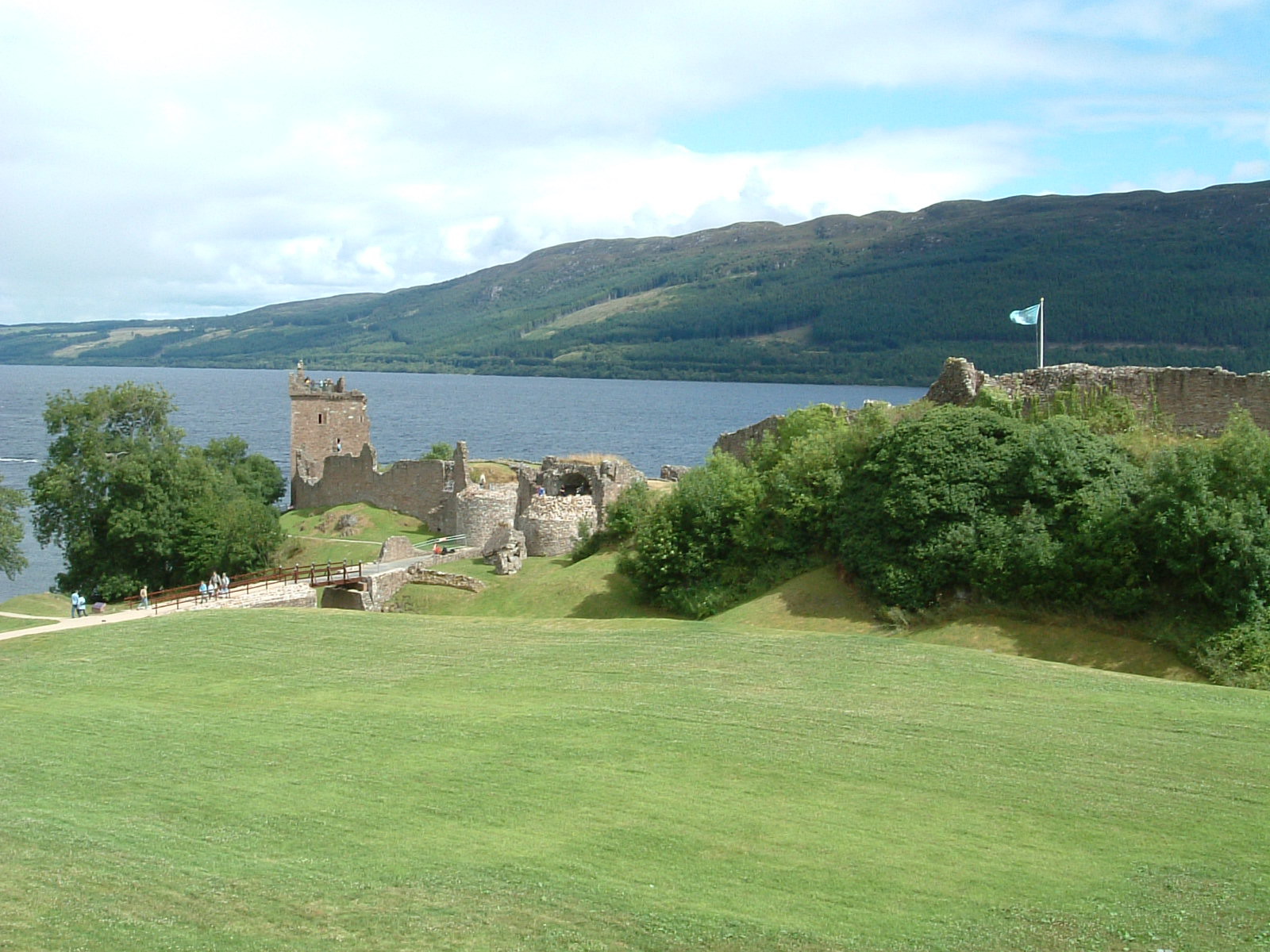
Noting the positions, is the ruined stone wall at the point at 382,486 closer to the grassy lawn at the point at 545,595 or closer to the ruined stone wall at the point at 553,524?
the ruined stone wall at the point at 553,524

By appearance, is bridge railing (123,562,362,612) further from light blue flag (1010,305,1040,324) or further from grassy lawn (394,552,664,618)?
light blue flag (1010,305,1040,324)

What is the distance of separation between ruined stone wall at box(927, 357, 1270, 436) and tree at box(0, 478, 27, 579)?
34.5 m

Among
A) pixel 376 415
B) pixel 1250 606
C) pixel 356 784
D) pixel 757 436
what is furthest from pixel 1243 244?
pixel 356 784

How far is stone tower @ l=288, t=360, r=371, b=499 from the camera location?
67562mm

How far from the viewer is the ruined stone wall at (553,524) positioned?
143 feet

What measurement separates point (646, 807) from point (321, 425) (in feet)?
190

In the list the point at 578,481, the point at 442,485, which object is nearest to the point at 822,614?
the point at 578,481

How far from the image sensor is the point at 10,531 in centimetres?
4475

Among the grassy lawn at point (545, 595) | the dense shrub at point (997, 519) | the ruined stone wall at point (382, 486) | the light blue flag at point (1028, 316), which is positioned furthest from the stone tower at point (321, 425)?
the light blue flag at point (1028, 316)

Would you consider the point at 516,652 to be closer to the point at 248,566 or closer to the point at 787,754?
the point at 787,754

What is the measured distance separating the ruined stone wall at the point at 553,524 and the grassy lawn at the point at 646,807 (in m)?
20.1

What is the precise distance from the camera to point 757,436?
1542 inches

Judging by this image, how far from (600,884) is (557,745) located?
209 inches

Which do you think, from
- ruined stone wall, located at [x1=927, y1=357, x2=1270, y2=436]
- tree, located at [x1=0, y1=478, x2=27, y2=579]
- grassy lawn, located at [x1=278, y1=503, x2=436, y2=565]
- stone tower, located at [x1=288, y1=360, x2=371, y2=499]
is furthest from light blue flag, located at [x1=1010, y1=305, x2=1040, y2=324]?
stone tower, located at [x1=288, y1=360, x2=371, y2=499]
